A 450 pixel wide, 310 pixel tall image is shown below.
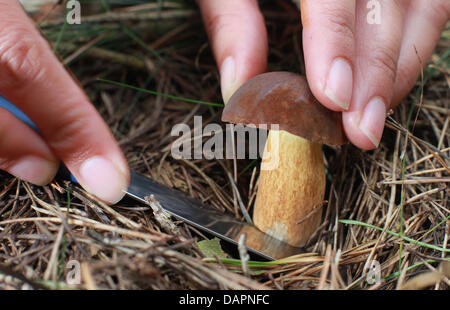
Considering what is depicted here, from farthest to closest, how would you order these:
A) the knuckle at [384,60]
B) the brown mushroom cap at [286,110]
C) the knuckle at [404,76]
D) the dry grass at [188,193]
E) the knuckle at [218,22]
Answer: the knuckle at [218,22] → the knuckle at [404,76] → the knuckle at [384,60] → the brown mushroom cap at [286,110] → the dry grass at [188,193]

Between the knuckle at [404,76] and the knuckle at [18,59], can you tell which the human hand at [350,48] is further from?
the knuckle at [18,59]

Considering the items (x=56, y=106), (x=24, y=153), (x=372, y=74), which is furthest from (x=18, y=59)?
(x=372, y=74)

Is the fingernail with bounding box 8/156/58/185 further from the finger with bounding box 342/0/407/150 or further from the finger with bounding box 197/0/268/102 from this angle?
the finger with bounding box 342/0/407/150

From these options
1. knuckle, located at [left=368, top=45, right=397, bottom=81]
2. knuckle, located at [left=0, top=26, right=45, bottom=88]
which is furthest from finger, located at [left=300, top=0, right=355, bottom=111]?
knuckle, located at [left=0, top=26, right=45, bottom=88]

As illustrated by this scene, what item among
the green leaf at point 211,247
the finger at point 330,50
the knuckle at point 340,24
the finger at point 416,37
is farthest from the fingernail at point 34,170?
the finger at point 416,37

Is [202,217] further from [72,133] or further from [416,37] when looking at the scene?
[416,37]
